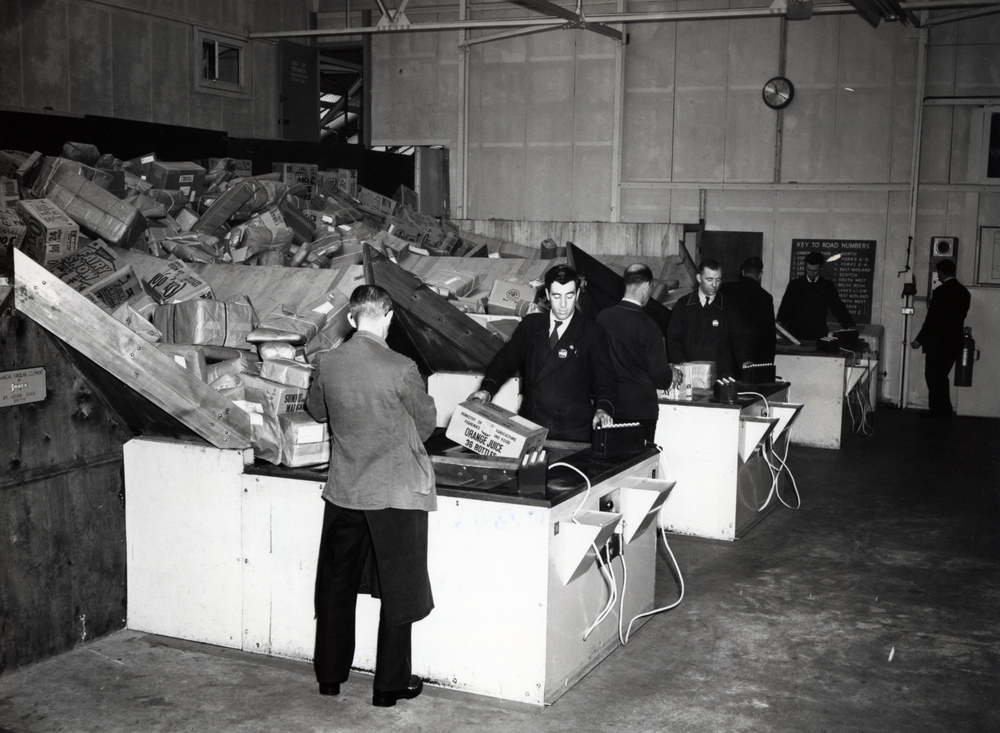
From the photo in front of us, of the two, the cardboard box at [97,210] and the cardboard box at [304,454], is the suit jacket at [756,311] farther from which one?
the cardboard box at [97,210]

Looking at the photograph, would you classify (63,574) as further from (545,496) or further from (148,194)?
(148,194)

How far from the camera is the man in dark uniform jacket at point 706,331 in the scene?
6.57 metres

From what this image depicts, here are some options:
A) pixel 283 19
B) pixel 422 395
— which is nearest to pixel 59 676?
pixel 422 395

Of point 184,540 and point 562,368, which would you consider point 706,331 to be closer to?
point 562,368

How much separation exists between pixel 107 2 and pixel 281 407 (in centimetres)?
838

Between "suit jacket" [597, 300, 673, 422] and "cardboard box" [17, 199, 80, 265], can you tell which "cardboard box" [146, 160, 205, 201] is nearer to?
"cardboard box" [17, 199, 80, 265]

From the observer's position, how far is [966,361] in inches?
418

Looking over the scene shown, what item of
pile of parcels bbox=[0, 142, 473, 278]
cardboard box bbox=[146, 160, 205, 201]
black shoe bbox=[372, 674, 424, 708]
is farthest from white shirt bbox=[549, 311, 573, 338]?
cardboard box bbox=[146, 160, 205, 201]

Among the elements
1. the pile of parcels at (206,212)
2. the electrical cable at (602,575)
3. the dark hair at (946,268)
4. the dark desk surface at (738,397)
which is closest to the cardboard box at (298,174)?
the pile of parcels at (206,212)

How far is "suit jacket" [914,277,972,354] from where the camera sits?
10180 mm

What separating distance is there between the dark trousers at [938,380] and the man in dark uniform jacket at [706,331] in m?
4.69

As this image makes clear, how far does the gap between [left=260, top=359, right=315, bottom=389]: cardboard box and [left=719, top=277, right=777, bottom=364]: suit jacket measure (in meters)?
3.67

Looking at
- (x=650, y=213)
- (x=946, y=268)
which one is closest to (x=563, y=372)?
(x=946, y=268)

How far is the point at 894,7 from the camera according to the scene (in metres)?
9.28
